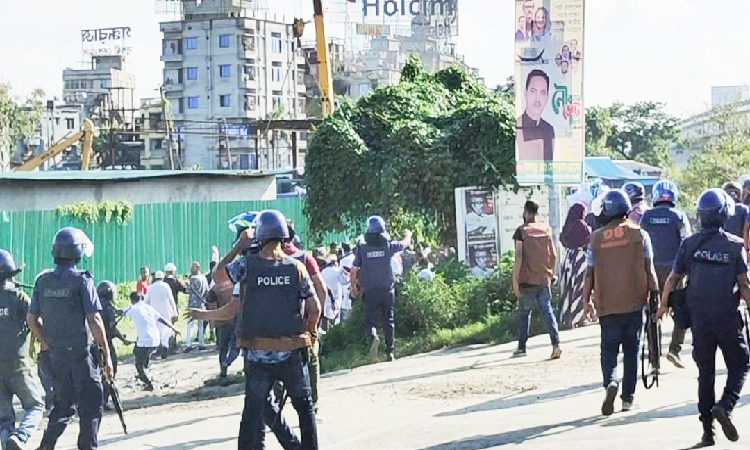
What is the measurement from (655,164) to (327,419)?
72557mm

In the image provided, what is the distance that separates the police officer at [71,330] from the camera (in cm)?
1002

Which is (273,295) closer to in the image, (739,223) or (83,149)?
(739,223)

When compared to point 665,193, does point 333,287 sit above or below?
below

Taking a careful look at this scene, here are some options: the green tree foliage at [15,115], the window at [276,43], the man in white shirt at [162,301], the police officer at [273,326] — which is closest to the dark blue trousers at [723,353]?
the police officer at [273,326]

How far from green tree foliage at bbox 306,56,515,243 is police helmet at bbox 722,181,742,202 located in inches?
299

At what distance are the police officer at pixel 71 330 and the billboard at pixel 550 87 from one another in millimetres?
9013

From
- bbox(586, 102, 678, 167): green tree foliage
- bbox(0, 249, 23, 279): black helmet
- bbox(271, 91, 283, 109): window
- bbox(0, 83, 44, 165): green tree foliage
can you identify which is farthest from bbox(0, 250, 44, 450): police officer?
bbox(271, 91, 283, 109): window

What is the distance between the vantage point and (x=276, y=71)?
102 m

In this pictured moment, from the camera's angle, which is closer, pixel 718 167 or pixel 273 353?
pixel 273 353

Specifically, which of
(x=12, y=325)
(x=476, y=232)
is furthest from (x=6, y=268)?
(x=476, y=232)

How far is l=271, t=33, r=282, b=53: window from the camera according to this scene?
101688 mm

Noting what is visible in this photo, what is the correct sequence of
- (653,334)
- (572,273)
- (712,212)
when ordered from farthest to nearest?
(572,273)
(653,334)
(712,212)

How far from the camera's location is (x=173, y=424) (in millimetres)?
12633

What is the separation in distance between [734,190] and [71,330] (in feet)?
28.7
